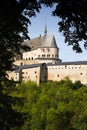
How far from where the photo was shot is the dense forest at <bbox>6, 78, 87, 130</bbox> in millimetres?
Result: 51594

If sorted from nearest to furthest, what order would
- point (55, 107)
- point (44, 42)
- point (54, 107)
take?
point (54, 107) < point (55, 107) < point (44, 42)

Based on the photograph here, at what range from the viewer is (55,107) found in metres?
65.1

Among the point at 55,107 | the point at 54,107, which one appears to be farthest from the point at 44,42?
the point at 54,107

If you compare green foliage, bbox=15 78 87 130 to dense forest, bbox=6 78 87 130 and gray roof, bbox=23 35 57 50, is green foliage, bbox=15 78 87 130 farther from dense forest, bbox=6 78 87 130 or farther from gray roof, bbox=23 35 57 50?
gray roof, bbox=23 35 57 50

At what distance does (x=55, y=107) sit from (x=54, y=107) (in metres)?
0.24

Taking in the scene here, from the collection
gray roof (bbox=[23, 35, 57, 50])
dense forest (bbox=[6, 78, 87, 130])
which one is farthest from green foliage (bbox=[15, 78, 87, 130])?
gray roof (bbox=[23, 35, 57, 50])

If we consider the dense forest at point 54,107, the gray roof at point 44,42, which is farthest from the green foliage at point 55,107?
the gray roof at point 44,42

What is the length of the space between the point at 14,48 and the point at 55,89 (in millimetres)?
70787

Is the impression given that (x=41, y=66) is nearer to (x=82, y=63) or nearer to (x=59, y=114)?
(x=82, y=63)

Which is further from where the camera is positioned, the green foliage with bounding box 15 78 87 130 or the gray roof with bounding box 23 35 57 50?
the gray roof with bounding box 23 35 57 50

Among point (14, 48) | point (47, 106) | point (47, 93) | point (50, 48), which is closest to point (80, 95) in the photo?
point (47, 93)

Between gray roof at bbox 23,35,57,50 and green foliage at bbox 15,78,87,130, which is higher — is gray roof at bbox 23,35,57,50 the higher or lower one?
the higher one

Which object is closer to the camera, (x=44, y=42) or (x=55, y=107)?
(x=55, y=107)

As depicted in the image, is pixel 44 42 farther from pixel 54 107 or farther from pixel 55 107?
pixel 54 107
